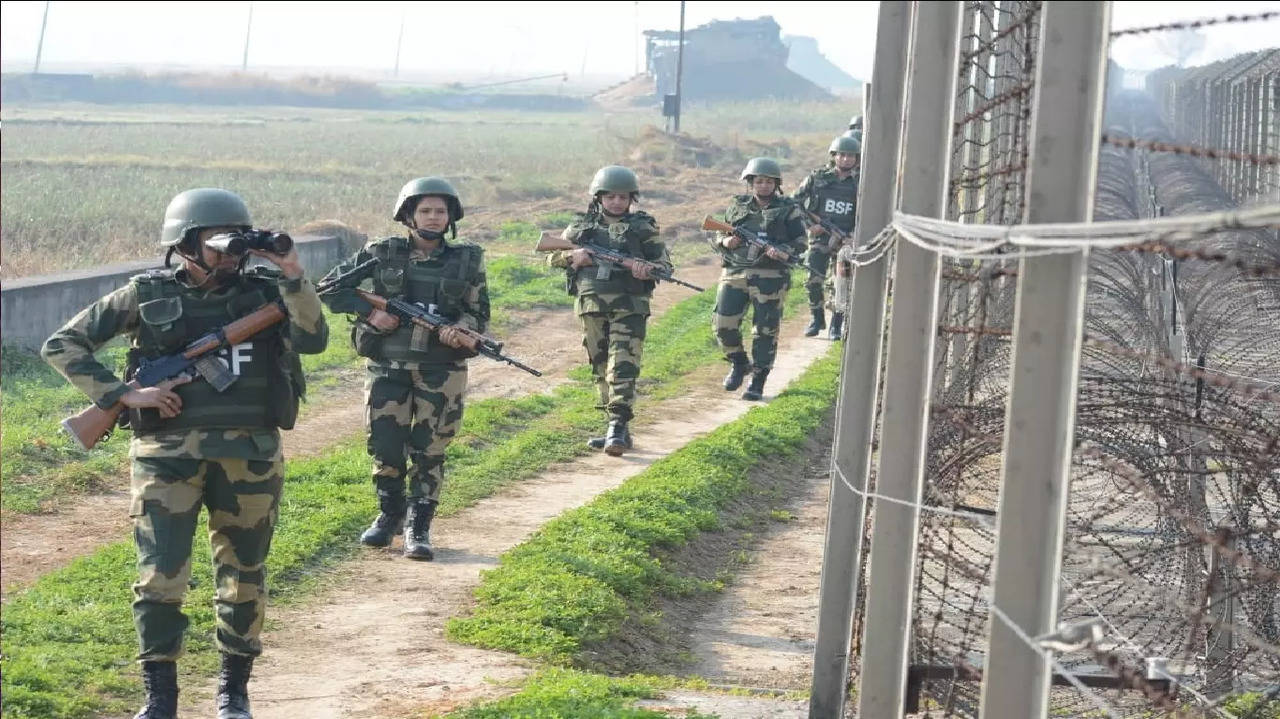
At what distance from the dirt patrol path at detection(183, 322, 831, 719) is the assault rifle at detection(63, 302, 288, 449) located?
1074 millimetres

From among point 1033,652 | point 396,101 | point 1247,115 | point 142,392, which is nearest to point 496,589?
point 142,392

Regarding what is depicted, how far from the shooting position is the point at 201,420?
Answer: 19.3 feet

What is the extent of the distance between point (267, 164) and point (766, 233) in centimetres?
2761

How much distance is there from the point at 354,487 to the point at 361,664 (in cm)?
321

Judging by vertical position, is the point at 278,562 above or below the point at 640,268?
below

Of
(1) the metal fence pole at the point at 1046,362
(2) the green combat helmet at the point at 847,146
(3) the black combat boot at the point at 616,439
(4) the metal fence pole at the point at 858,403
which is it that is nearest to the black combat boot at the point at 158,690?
(4) the metal fence pole at the point at 858,403

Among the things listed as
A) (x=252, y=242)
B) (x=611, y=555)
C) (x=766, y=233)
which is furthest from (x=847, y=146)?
(x=252, y=242)

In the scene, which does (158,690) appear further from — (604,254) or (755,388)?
(755,388)

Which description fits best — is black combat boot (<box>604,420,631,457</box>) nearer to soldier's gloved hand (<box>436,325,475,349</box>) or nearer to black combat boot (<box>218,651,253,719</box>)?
soldier's gloved hand (<box>436,325,475,349</box>)

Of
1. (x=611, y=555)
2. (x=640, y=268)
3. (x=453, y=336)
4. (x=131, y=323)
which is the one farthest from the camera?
(x=640, y=268)

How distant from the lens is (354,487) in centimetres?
1008

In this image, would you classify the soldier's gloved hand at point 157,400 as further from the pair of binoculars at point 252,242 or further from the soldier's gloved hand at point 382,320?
the soldier's gloved hand at point 382,320

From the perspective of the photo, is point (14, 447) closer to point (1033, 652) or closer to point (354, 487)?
point (354, 487)

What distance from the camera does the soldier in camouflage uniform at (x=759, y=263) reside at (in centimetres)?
1384
